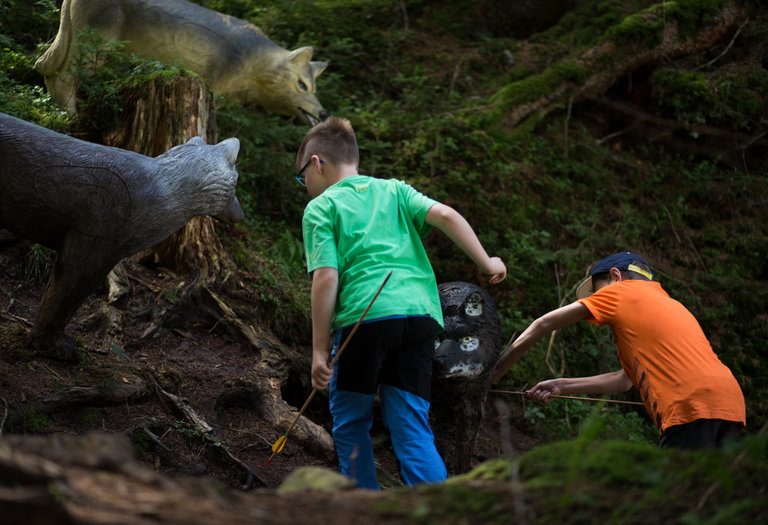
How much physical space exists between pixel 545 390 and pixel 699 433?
946 millimetres

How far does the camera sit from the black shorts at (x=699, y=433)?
129 inches

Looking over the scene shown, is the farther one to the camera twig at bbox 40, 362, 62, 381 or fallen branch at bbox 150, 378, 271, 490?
fallen branch at bbox 150, 378, 271, 490

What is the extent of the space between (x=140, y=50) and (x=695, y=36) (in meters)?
7.90

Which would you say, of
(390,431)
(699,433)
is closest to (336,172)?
(390,431)

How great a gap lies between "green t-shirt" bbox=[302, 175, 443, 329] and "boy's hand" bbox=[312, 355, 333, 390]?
284 millimetres

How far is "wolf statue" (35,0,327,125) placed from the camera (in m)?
5.46

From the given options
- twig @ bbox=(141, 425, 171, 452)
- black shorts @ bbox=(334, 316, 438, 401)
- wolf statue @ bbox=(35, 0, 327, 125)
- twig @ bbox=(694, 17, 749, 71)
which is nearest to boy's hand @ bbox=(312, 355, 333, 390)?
black shorts @ bbox=(334, 316, 438, 401)

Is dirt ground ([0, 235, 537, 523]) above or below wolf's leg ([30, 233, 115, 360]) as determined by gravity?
below

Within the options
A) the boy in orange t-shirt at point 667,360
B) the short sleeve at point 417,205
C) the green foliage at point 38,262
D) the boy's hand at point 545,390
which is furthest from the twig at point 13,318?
the boy's hand at point 545,390

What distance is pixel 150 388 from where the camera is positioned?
382 cm

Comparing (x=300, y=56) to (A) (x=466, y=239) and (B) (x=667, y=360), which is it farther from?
(B) (x=667, y=360)

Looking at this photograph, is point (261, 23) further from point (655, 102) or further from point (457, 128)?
point (655, 102)

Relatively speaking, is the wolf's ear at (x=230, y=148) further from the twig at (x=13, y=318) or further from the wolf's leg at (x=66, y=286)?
the twig at (x=13, y=318)

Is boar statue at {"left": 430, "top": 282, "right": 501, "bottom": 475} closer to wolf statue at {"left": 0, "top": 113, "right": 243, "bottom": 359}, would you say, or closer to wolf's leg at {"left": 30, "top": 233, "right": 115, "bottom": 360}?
wolf statue at {"left": 0, "top": 113, "right": 243, "bottom": 359}
